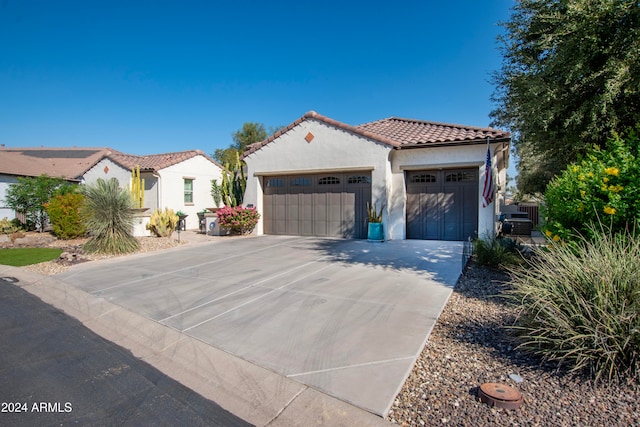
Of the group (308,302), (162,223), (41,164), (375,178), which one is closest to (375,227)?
(375,178)

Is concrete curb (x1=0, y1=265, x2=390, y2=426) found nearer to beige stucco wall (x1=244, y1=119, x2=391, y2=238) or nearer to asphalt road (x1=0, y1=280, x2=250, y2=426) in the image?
asphalt road (x1=0, y1=280, x2=250, y2=426)

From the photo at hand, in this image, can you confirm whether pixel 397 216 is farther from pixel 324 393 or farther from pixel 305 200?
pixel 324 393

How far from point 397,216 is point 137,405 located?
11.3 metres

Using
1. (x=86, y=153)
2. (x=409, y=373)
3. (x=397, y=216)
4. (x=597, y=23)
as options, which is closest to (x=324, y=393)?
(x=409, y=373)

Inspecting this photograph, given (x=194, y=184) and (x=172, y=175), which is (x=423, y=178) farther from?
(x=194, y=184)

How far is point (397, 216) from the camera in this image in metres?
13.3

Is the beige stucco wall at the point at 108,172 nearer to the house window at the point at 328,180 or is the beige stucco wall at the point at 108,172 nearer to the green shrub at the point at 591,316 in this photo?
the house window at the point at 328,180

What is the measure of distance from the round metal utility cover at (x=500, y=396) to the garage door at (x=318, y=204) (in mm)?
10794

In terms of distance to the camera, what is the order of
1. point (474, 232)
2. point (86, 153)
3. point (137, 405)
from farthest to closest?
point (86, 153)
point (474, 232)
point (137, 405)

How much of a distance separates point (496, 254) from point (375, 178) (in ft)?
19.8

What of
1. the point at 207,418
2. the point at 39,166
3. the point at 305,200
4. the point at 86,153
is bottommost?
the point at 207,418

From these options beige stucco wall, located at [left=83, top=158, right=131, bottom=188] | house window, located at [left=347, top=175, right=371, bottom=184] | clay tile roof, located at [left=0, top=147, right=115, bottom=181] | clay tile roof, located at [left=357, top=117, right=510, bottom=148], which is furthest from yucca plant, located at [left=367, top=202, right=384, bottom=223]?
clay tile roof, located at [left=0, top=147, right=115, bottom=181]

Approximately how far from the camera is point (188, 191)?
2172cm

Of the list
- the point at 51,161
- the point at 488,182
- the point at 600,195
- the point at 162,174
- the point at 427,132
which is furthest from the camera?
the point at 51,161
